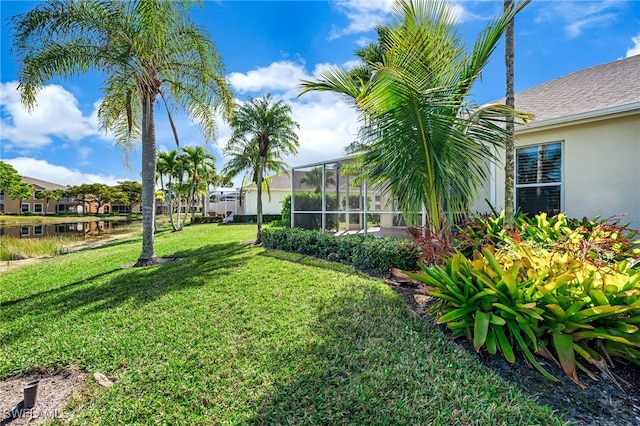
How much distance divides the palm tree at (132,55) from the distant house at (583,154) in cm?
847

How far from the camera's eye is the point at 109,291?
20.1 ft

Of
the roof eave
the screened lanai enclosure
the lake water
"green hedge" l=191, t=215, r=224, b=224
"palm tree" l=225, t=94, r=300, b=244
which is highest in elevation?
"palm tree" l=225, t=94, r=300, b=244

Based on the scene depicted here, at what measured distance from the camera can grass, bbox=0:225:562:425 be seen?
2.46m

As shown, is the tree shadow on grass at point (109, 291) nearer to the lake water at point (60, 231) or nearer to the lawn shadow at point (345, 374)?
the lawn shadow at point (345, 374)

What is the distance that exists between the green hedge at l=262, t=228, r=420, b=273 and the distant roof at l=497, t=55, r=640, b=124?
467cm

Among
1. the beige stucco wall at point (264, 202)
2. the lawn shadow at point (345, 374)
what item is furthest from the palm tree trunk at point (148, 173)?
the beige stucco wall at point (264, 202)

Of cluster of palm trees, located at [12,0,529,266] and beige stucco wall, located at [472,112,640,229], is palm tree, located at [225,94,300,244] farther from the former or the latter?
beige stucco wall, located at [472,112,640,229]

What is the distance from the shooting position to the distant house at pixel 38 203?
44.9 m

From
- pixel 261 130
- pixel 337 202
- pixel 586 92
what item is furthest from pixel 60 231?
pixel 586 92

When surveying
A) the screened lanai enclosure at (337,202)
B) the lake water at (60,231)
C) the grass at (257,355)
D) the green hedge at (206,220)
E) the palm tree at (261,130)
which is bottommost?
the lake water at (60,231)

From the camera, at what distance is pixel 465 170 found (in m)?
4.63

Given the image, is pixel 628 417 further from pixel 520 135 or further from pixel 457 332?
pixel 520 135

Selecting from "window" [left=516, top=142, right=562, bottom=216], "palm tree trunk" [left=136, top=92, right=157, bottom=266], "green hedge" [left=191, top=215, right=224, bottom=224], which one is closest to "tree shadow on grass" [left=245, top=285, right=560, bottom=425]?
"window" [left=516, top=142, right=562, bottom=216]

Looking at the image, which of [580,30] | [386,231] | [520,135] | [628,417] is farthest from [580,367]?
[580,30]
